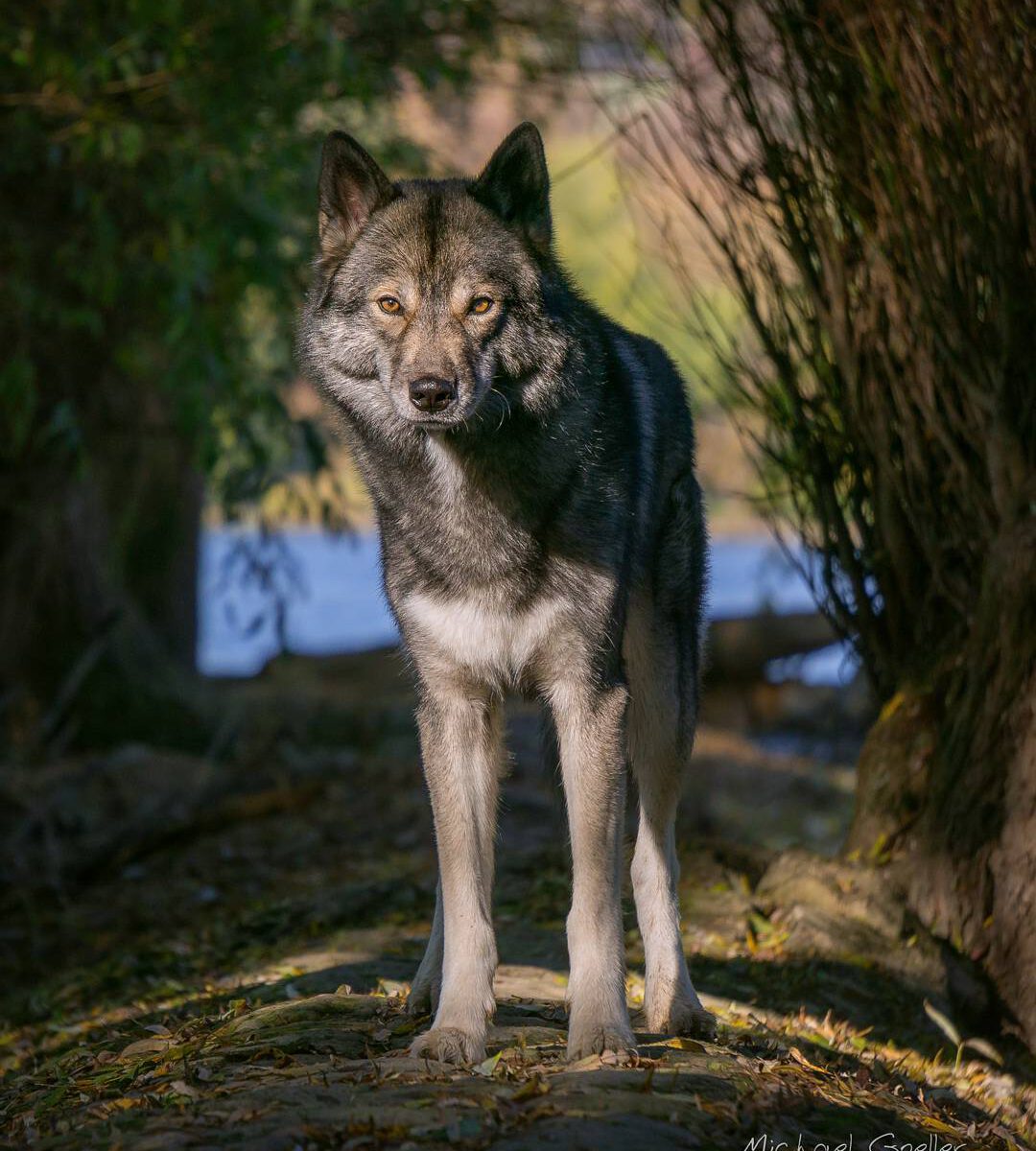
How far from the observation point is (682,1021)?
161 inches

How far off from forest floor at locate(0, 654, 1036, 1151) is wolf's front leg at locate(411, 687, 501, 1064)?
0.16 meters

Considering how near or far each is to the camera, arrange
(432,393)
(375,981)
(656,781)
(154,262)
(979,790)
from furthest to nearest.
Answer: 1. (154,262)
2. (979,790)
3. (375,981)
4. (656,781)
5. (432,393)

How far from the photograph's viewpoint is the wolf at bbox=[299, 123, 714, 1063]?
150 inches

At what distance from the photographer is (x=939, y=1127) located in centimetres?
369

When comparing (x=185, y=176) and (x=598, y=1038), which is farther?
(x=185, y=176)

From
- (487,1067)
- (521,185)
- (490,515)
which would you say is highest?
(521,185)

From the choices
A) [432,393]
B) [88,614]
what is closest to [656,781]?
[432,393]

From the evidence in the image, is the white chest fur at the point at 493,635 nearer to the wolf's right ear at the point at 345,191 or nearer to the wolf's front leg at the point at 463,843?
the wolf's front leg at the point at 463,843

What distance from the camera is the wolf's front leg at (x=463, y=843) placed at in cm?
371

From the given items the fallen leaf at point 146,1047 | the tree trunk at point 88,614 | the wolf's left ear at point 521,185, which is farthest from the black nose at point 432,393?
the tree trunk at point 88,614

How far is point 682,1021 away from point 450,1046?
807 millimetres

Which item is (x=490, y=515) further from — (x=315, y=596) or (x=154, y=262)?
(x=315, y=596)

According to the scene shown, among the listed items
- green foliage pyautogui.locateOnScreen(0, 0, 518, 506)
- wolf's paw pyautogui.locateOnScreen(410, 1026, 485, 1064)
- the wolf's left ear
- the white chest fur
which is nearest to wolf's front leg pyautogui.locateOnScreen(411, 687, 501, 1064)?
wolf's paw pyautogui.locateOnScreen(410, 1026, 485, 1064)

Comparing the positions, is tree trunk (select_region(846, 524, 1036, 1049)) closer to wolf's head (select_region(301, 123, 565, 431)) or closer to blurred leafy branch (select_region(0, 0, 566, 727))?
wolf's head (select_region(301, 123, 565, 431))
